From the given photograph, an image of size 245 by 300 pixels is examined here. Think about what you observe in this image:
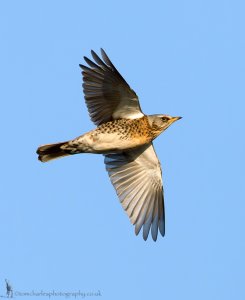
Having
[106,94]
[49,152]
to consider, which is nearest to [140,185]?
[49,152]

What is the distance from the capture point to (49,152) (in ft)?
37.9

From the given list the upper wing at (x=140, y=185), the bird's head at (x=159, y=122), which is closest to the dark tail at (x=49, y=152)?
the upper wing at (x=140, y=185)

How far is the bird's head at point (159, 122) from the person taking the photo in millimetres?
11344

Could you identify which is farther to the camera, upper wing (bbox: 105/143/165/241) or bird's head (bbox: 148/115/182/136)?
upper wing (bbox: 105/143/165/241)

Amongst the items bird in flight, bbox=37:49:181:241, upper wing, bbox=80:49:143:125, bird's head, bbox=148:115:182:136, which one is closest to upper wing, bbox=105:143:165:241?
bird in flight, bbox=37:49:181:241

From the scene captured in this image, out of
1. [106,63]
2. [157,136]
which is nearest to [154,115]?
[157,136]

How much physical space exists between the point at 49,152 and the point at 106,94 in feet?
4.27

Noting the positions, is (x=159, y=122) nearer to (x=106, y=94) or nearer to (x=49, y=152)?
(x=106, y=94)

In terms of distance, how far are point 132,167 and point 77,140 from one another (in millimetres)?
1634

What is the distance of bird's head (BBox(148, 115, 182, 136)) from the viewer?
1134 cm

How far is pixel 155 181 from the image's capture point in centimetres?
1251

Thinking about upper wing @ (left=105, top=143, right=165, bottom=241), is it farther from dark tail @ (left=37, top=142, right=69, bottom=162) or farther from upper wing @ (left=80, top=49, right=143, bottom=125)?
dark tail @ (left=37, top=142, right=69, bottom=162)

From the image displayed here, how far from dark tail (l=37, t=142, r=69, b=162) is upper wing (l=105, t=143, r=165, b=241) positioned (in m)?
1.09

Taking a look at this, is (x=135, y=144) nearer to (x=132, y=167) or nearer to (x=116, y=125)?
(x=116, y=125)
